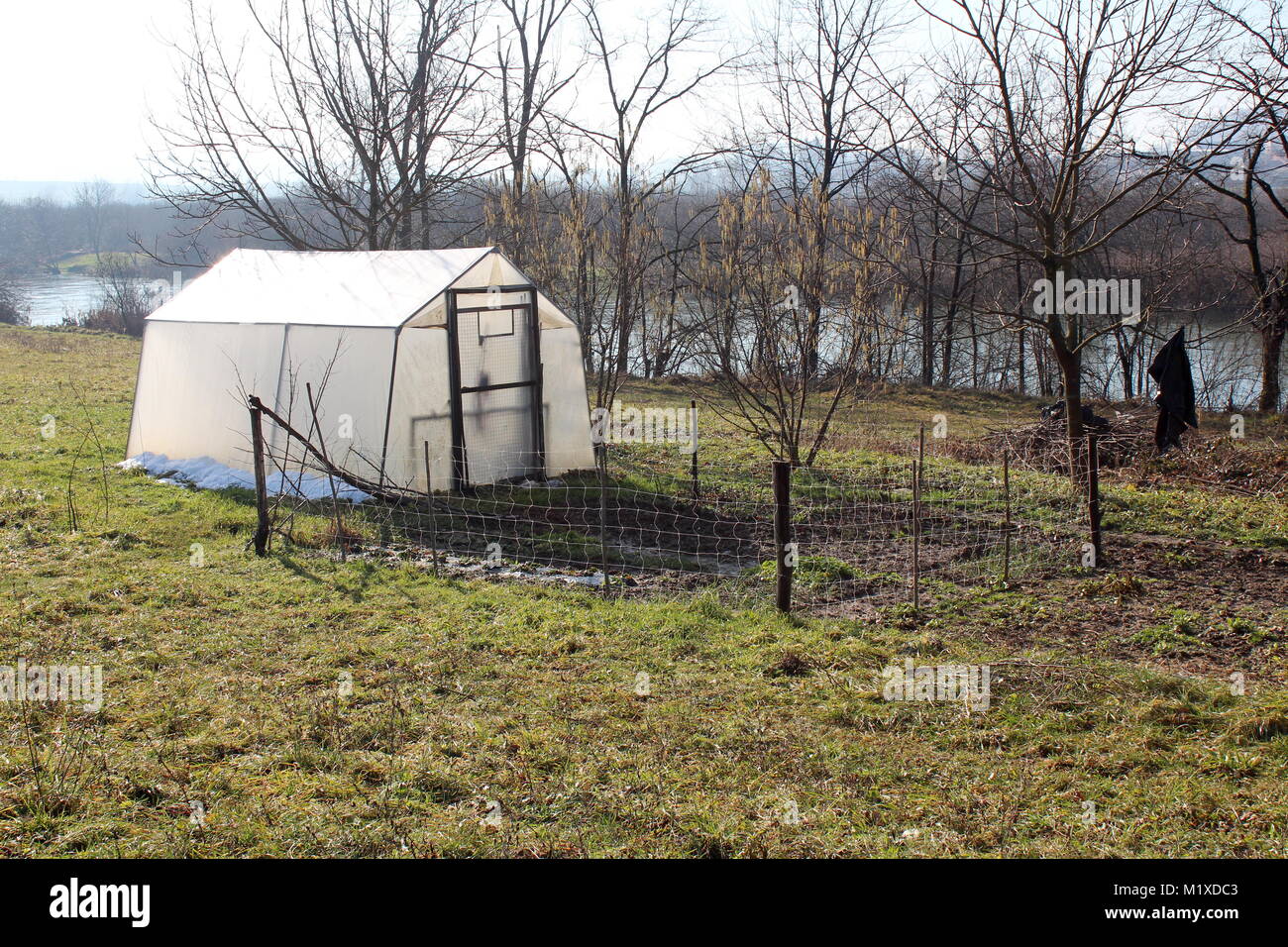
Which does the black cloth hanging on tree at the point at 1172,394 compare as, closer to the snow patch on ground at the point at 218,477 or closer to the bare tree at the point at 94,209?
the snow patch on ground at the point at 218,477

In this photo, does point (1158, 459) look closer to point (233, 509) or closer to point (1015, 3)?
point (1015, 3)

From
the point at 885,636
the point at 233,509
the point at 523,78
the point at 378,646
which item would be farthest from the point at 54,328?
the point at 885,636

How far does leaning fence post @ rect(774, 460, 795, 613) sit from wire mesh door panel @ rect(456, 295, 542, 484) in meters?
5.27

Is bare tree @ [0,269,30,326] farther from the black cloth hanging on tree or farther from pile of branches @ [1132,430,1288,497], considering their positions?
pile of branches @ [1132,430,1288,497]

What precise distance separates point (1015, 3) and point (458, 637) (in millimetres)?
7584

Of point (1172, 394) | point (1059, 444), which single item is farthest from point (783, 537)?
point (1172, 394)

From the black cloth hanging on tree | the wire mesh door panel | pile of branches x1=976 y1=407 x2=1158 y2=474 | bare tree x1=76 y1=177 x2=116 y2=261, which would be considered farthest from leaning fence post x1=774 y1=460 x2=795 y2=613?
bare tree x1=76 y1=177 x2=116 y2=261

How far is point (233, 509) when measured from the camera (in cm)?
966

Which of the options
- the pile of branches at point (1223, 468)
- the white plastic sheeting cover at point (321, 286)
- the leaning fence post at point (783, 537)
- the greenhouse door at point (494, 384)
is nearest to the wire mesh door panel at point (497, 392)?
the greenhouse door at point (494, 384)

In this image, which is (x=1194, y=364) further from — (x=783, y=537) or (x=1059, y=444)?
(x=783, y=537)

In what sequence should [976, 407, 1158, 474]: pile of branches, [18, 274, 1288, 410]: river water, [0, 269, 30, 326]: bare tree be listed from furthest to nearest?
[0, 269, 30, 326]: bare tree < [18, 274, 1288, 410]: river water < [976, 407, 1158, 474]: pile of branches

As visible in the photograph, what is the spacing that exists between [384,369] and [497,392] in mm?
1410

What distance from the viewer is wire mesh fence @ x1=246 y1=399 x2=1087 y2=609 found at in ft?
23.2

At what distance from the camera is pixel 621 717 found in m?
4.65
